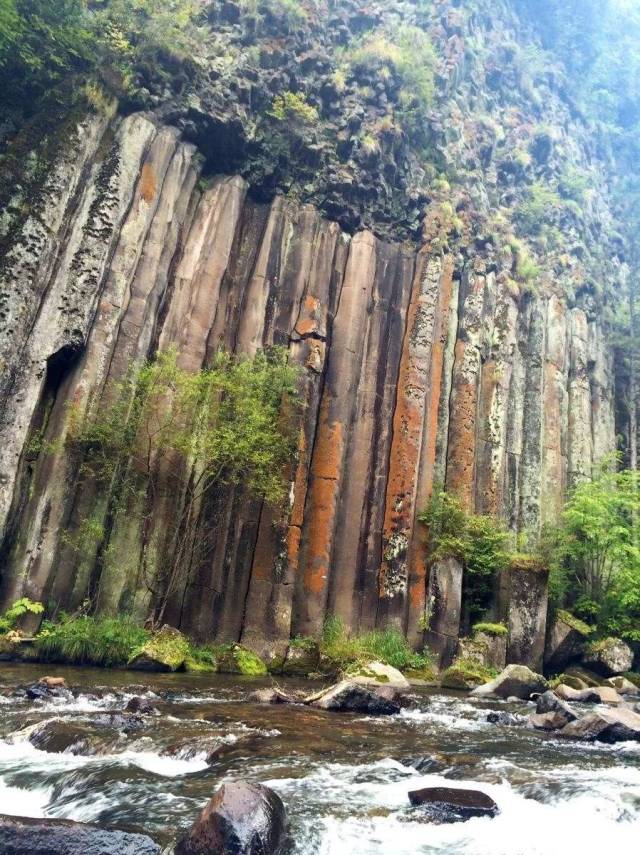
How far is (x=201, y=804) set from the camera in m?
5.62

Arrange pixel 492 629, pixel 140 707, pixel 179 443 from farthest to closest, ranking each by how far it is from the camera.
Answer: pixel 492 629, pixel 179 443, pixel 140 707

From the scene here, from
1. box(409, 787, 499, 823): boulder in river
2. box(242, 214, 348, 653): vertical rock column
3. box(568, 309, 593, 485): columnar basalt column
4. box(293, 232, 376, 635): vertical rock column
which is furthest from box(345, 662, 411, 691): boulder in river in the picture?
box(568, 309, 593, 485): columnar basalt column

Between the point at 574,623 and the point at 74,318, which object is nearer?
the point at 74,318

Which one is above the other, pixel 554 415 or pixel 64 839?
pixel 554 415

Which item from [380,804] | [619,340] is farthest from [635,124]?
[380,804]

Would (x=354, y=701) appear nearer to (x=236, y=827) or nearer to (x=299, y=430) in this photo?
(x=236, y=827)

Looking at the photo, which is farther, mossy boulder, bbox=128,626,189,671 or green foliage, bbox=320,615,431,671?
green foliage, bbox=320,615,431,671

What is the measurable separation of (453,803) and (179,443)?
12880 mm

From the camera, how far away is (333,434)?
69.9ft

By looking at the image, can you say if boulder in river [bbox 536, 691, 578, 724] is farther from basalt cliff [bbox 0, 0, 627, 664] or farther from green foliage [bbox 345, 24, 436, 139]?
green foliage [bbox 345, 24, 436, 139]

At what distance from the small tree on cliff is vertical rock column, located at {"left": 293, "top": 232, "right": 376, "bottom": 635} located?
1861mm

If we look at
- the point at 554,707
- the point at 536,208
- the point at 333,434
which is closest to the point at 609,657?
the point at 554,707

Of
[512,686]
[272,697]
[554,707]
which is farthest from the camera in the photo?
[512,686]

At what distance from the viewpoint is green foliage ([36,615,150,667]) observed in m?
14.6
